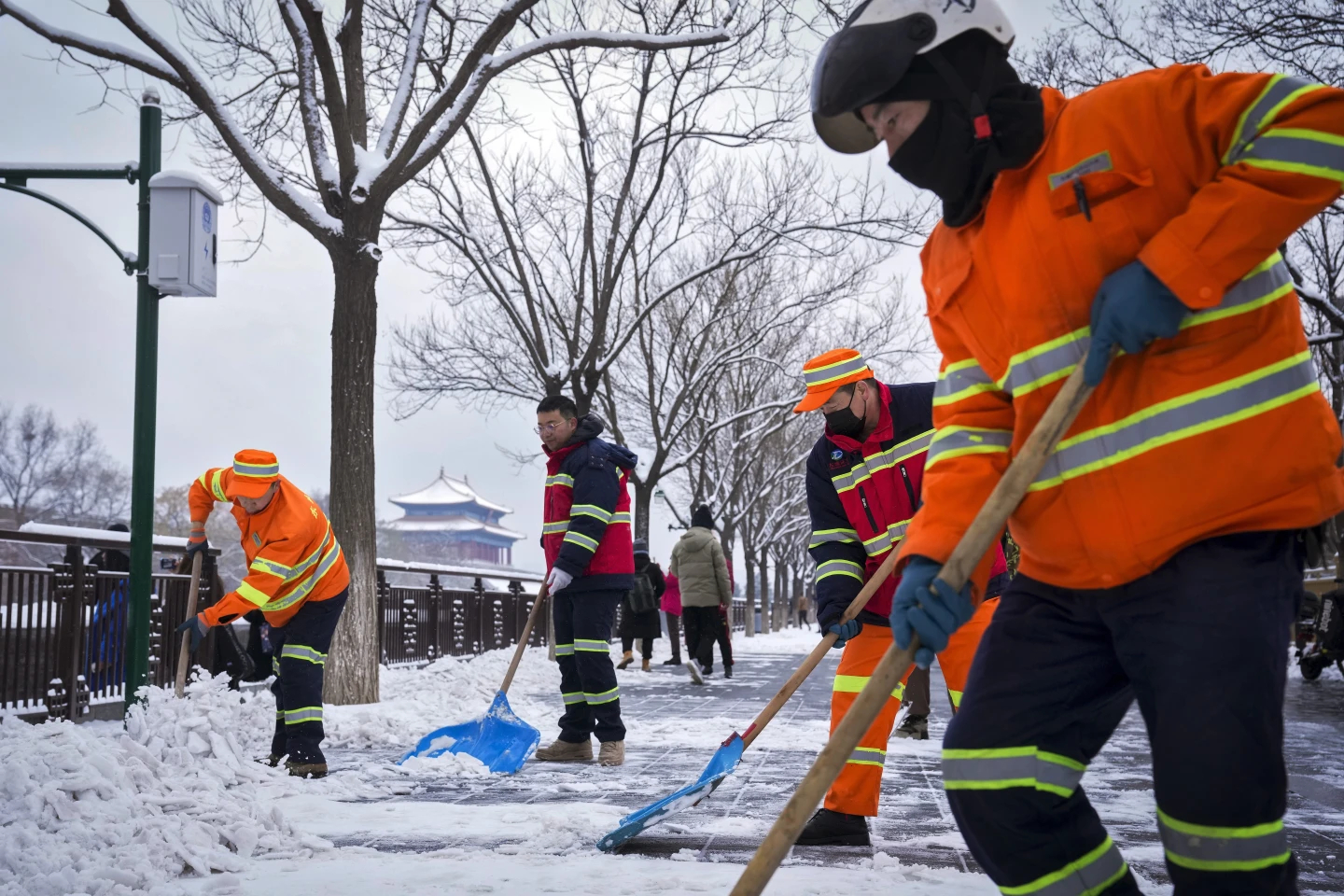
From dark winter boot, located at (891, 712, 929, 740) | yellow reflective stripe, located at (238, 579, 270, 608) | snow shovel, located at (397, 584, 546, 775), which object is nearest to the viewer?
yellow reflective stripe, located at (238, 579, 270, 608)

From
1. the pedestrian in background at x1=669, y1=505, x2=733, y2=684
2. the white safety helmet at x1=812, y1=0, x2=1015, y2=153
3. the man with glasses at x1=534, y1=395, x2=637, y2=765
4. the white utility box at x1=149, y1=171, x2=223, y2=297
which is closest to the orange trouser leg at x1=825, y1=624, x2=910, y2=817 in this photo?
the man with glasses at x1=534, y1=395, x2=637, y2=765

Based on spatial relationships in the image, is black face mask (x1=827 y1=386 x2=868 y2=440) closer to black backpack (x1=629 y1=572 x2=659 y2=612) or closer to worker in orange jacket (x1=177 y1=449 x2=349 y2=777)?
worker in orange jacket (x1=177 y1=449 x2=349 y2=777)

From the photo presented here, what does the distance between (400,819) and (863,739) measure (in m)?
1.95

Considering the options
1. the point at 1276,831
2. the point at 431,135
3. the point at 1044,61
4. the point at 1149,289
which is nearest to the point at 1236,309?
the point at 1149,289

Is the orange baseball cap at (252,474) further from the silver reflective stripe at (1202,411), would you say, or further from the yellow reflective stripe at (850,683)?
the silver reflective stripe at (1202,411)

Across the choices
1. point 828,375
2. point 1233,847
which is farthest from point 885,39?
point 828,375

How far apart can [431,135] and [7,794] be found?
21.5 feet

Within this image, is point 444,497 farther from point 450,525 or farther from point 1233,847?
point 1233,847

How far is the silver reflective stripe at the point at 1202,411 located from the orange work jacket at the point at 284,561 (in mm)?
4451

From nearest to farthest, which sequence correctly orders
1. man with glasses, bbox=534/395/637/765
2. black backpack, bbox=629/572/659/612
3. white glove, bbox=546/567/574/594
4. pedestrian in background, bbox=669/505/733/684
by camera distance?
white glove, bbox=546/567/574/594 < man with glasses, bbox=534/395/637/765 < pedestrian in background, bbox=669/505/733/684 < black backpack, bbox=629/572/659/612

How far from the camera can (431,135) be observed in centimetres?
923

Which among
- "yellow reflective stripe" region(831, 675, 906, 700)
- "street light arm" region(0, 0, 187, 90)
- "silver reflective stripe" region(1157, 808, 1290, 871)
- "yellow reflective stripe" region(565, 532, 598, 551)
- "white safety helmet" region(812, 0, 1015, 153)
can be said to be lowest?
"silver reflective stripe" region(1157, 808, 1290, 871)

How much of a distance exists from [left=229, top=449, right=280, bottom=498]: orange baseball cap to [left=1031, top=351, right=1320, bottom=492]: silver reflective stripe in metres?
4.60

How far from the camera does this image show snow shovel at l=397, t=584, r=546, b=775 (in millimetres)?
5980
